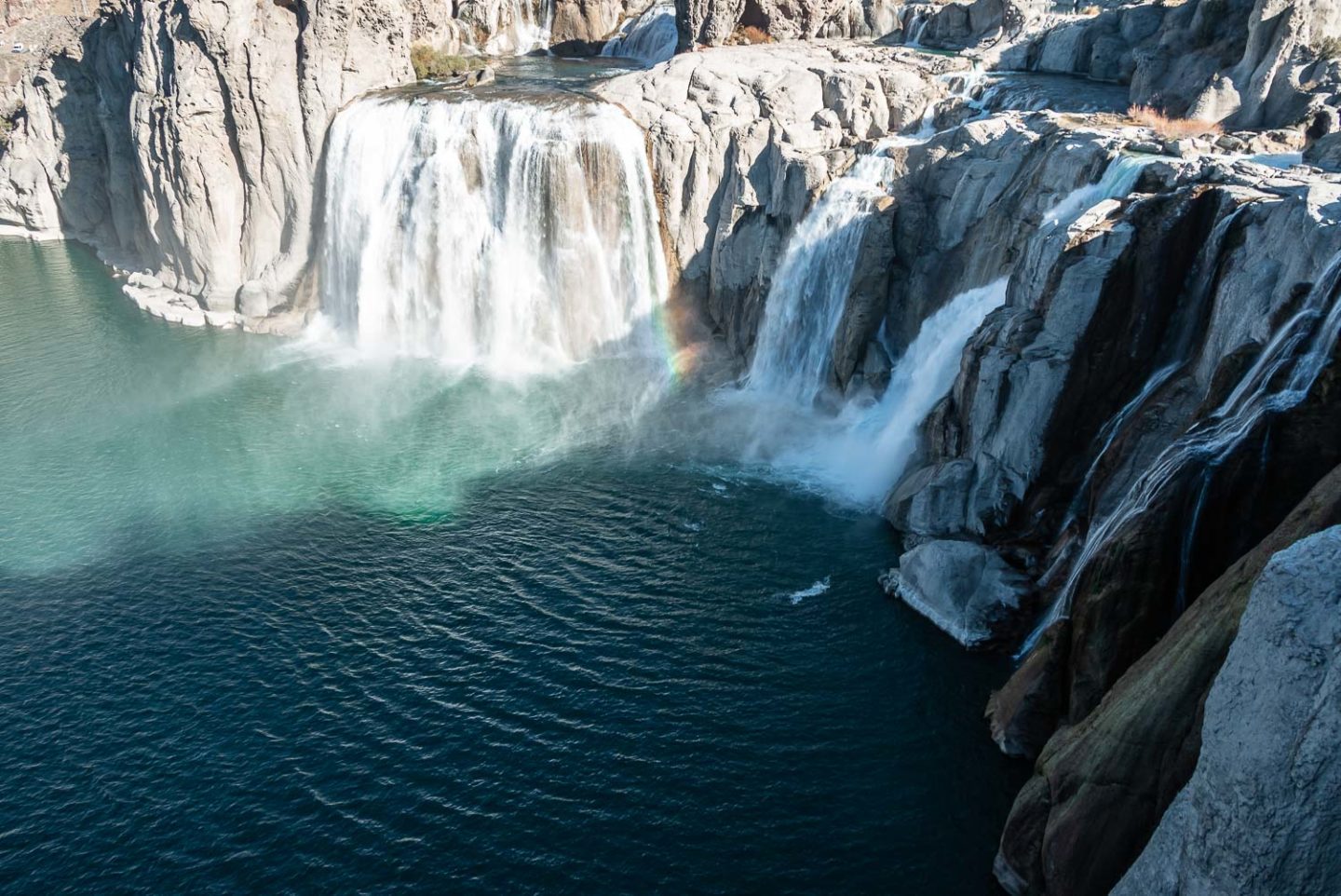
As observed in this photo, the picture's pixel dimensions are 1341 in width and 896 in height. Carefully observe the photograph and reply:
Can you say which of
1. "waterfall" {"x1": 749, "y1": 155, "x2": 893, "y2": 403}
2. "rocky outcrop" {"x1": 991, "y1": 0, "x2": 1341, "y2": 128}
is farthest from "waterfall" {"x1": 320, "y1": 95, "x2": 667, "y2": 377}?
"rocky outcrop" {"x1": 991, "y1": 0, "x2": 1341, "y2": 128}

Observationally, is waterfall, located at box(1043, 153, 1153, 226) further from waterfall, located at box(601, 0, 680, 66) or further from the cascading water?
waterfall, located at box(601, 0, 680, 66)

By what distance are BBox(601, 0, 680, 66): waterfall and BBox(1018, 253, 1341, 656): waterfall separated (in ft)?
165

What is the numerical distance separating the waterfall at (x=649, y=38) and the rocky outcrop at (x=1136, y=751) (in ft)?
181

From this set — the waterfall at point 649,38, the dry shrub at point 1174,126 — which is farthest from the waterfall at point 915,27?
the dry shrub at point 1174,126

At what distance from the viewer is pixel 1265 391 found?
21188 millimetres

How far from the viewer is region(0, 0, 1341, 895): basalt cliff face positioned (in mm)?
17750

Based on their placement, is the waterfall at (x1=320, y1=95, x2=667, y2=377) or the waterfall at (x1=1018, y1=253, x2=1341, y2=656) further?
the waterfall at (x1=320, y1=95, x2=667, y2=377)

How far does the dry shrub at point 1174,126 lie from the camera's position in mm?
35219

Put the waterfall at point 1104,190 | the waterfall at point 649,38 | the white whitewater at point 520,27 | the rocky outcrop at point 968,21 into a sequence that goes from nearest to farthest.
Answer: the waterfall at point 1104,190 → the rocky outcrop at point 968,21 → the waterfall at point 649,38 → the white whitewater at point 520,27

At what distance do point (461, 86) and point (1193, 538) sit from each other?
46.5m

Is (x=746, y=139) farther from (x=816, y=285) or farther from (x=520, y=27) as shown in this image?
(x=520, y=27)

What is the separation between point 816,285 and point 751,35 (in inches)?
923

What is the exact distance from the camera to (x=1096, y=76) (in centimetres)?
4791

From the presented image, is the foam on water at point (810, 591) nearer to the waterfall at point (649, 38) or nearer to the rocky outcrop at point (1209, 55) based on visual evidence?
the rocky outcrop at point (1209, 55)
